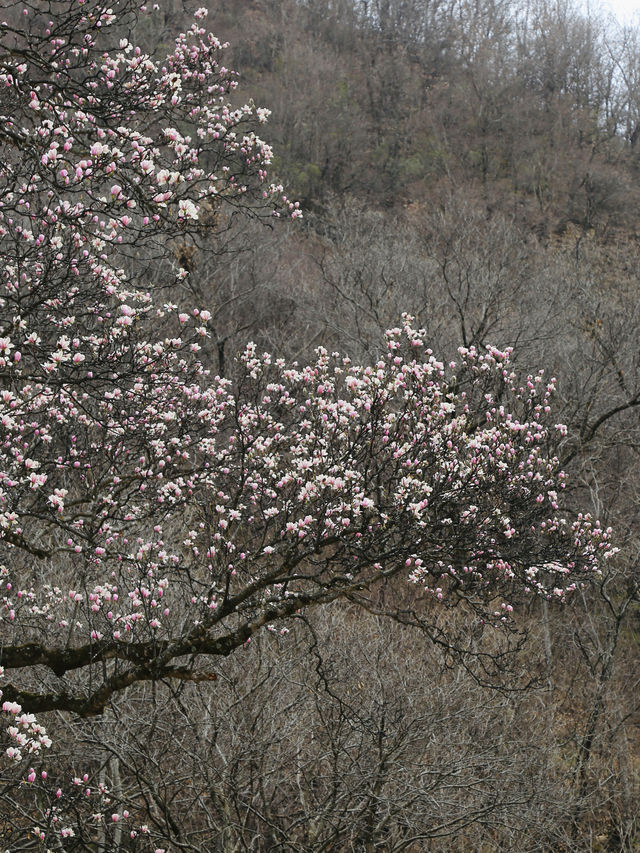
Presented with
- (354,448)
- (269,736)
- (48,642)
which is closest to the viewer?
(354,448)

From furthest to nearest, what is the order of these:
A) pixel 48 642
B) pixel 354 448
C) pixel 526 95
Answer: pixel 526 95 → pixel 48 642 → pixel 354 448

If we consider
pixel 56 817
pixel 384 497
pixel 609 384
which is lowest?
pixel 56 817

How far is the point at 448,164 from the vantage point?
3834cm

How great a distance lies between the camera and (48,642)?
1045 cm

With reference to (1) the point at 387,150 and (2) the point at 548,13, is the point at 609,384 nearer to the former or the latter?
(1) the point at 387,150

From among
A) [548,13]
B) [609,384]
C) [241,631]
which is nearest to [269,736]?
[241,631]

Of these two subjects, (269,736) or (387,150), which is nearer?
(269,736)

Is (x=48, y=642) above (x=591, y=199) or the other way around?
the other way around

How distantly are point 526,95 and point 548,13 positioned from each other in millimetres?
9318

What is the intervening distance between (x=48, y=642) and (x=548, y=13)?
165 ft

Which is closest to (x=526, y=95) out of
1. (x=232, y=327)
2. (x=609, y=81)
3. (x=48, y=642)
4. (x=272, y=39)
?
(x=609, y=81)

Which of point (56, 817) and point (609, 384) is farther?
point (609, 384)

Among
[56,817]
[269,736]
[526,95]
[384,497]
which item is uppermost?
[526,95]

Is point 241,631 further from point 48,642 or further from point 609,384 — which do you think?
point 609,384
